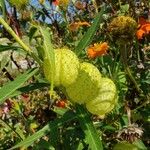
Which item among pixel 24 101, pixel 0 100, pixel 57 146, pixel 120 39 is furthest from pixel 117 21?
pixel 24 101

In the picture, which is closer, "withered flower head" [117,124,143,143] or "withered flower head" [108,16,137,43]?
"withered flower head" [117,124,143,143]

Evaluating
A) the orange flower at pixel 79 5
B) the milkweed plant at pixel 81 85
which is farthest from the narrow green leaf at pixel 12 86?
the orange flower at pixel 79 5

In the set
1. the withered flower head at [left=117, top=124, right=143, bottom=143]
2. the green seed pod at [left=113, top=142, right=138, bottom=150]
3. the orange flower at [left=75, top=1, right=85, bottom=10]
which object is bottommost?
the green seed pod at [left=113, top=142, right=138, bottom=150]

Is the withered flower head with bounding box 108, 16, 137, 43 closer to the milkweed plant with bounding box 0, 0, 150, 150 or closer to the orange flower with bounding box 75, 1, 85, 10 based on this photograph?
the milkweed plant with bounding box 0, 0, 150, 150

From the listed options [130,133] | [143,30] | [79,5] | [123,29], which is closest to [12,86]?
[130,133]

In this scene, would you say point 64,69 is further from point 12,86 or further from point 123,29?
point 123,29

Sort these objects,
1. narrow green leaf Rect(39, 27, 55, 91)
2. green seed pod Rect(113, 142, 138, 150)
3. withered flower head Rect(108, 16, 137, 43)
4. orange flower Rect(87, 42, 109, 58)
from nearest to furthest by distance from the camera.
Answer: narrow green leaf Rect(39, 27, 55, 91) < green seed pod Rect(113, 142, 138, 150) < withered flower head Rect(108, 16, 137, 43) < orange flower Rect(87, 42, 109, 58)

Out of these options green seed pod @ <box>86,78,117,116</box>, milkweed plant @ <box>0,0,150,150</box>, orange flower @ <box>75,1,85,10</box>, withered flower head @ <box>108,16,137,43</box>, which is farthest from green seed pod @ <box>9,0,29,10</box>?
orange flower @ <box>75,1,85,10</box>
